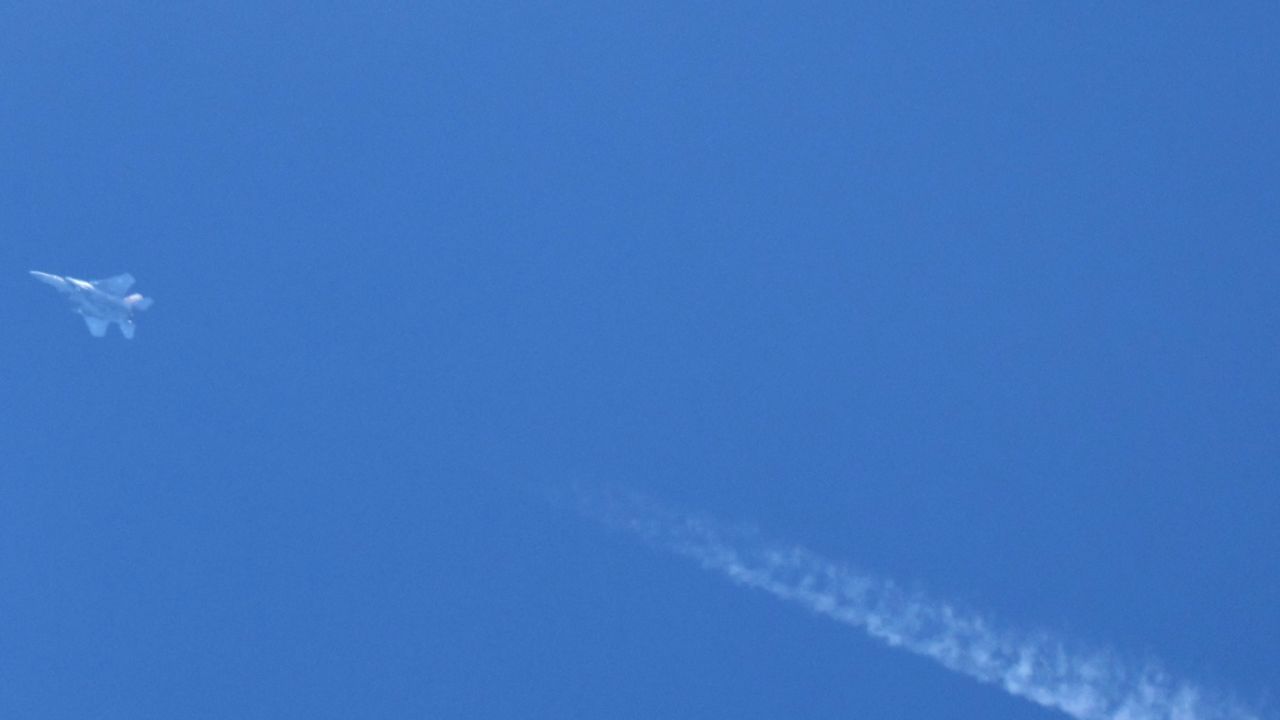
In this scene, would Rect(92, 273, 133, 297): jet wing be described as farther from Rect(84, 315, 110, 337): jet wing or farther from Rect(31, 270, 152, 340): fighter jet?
Rect(84, 315, 110, 337): jet wing

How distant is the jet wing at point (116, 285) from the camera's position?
1645 inches

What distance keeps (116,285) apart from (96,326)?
1164mm

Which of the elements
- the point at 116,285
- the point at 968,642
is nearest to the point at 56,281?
the point at 116,285

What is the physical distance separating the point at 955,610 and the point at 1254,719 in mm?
6961

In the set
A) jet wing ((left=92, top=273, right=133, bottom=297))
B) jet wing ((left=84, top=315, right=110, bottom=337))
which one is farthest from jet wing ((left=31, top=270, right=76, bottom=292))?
jet wing ((left=84, top=315, right=110, bottom=337))

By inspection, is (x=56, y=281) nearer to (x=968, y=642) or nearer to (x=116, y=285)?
(x=116, y=285)

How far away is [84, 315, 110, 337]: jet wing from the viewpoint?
138 feet

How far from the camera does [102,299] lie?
41.7 meters

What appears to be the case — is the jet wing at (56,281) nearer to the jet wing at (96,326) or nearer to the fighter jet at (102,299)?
the fighter jet at (102,299)

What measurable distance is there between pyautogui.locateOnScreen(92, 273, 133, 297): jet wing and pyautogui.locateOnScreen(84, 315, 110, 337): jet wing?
0.78 metres

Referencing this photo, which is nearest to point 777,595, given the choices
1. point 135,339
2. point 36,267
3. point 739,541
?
point 739,541

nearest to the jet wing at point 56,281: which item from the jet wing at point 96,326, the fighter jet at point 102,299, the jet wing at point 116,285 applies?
the fighter jet at point 102,299

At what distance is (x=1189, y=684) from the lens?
3859 centimetres

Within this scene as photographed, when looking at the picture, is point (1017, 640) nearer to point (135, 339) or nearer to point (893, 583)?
point (893, 583)
